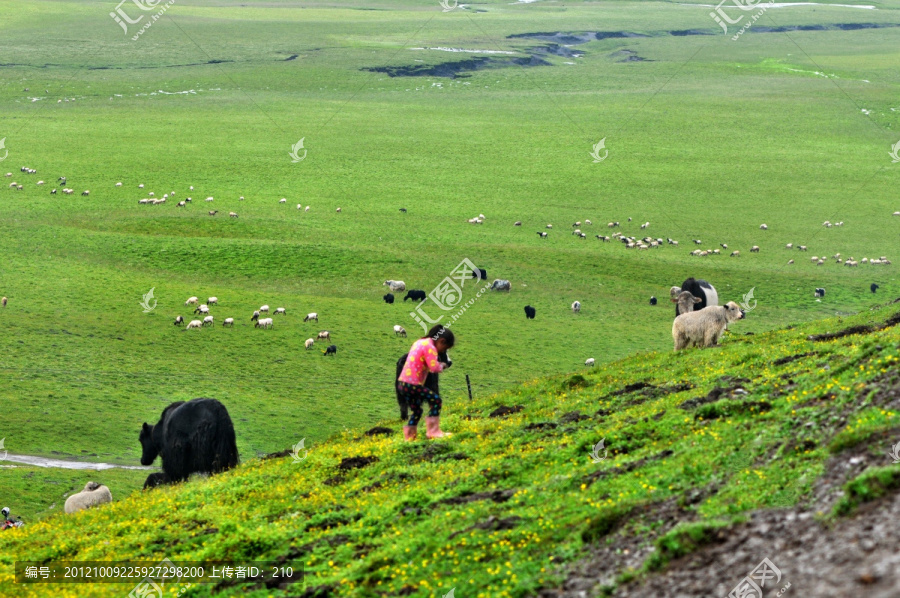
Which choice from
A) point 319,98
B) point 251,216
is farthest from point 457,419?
point 319,98

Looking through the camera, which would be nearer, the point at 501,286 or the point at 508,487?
the point at 508,487

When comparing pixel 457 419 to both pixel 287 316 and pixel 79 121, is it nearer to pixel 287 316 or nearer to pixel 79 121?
pixel 287 316

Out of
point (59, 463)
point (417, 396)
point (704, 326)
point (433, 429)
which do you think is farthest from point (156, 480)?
point (704, 326)

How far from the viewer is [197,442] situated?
19.8 meters

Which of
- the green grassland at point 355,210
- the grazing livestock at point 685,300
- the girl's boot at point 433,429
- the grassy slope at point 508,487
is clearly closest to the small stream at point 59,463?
Answer: the green grassland at point 355,210

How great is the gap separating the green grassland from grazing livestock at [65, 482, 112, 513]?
6.62 feet

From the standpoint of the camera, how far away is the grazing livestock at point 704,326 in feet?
76.5

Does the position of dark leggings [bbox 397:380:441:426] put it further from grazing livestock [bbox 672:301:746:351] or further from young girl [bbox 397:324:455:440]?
grazing livestock [bbox 672:301:746:351]

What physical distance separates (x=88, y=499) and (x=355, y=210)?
160 ft

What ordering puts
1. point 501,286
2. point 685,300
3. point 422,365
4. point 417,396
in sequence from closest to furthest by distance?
point 422,365 < point 417,396 < point 685,300 < point 501,286

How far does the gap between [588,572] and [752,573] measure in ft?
6.34

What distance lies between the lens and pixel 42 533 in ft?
51.5

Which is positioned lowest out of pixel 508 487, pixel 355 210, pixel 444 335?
pixel 508 487

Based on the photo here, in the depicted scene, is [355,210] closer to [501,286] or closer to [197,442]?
[501,286]
